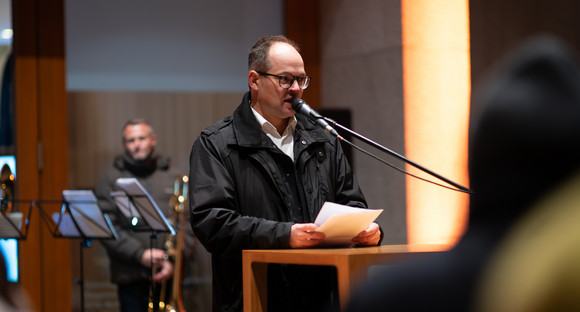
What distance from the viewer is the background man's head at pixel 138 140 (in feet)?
19.0

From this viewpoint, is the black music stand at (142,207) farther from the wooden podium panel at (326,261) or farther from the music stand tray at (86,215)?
the wooden podium panel at (326,261)

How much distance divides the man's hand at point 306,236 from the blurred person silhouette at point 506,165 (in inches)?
72.1

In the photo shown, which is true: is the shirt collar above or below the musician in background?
above

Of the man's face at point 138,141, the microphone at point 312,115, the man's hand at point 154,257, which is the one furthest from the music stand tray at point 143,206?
the microphone at point 312,115

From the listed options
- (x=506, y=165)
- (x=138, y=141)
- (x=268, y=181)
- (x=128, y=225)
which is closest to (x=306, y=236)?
(x=268, y=181)

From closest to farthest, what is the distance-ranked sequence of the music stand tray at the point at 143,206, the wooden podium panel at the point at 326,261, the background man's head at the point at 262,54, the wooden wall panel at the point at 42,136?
1. the wooden podium panel at the point at 326,261
2. the background man's head at the point at 262,54
3. the music stand tray at the point at 143,206
4. the wooden wall panel at the point at 42,136

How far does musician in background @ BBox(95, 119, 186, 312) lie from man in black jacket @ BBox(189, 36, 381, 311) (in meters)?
2.58

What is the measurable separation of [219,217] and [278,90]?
590 millimetres

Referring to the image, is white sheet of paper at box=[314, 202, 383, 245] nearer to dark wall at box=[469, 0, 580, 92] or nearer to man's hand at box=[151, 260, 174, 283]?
man's hand at box=[151, 260, 174, 283]

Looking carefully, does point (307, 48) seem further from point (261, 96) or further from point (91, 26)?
point (261, 96)

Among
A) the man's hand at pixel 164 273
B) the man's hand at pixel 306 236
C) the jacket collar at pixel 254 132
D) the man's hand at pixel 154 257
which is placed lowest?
the man's hand at pixel 164 273

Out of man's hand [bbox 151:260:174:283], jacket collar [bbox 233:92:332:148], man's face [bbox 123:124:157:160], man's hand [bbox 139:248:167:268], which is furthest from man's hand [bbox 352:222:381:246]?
man's face [bbox 123:124:157:160]

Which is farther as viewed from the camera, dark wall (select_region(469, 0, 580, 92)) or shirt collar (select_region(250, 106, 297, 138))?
dark wall (select_region(469, 0, 580, 92))

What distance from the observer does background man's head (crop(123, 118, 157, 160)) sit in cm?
580
